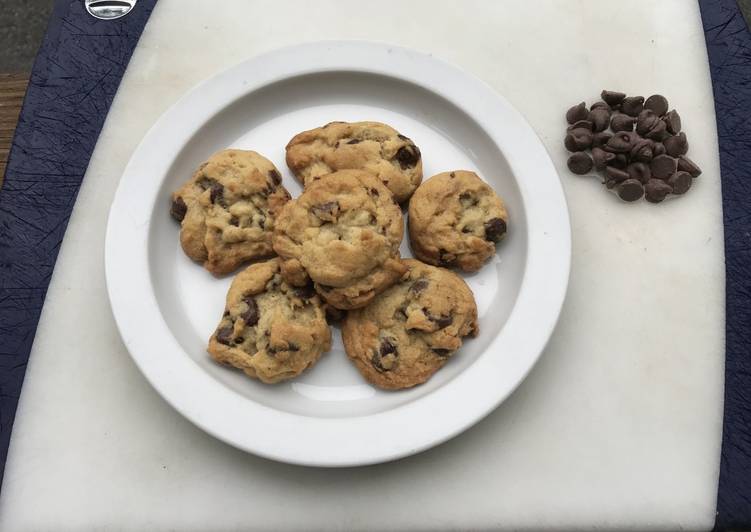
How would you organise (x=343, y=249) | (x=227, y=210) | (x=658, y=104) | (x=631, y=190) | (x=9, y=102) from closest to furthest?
1. (x=343, y=249)
2. (x=227, y=210)
3. (x=631, y=190)
4. (x=658, y=104)
5. (x=9, y=102)

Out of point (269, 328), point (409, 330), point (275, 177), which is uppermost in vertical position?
point (275, 177)

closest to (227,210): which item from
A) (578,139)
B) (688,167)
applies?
(578,139)

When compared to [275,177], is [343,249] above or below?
below

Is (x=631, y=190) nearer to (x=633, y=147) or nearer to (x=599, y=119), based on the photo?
(x=633, y=147)

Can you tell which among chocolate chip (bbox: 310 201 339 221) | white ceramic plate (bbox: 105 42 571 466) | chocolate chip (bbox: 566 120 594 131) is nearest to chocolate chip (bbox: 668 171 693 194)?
chocolate chip (bbox: 566 120 594 131)

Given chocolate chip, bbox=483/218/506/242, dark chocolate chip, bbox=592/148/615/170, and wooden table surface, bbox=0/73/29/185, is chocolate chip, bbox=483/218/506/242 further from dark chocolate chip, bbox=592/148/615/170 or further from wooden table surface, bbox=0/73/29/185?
wooden table surface, bbox=0/73/29/185

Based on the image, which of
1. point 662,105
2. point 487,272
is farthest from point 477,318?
point 662,105

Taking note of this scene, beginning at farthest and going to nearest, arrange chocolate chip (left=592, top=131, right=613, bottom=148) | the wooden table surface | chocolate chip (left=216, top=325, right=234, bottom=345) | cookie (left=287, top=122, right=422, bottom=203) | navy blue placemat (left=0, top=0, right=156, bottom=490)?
1. the wooden table surface
2. chocolate chip (left=592, top=131, right=613, bottom=148)
3. navy blue placemat (left=0, top=0, right=156, bottom=490)
4. cookie (left=287, top=122, right=422, bottom=203)
5. chocolate chip (left=216, top=325, right=234, bottom=345)
